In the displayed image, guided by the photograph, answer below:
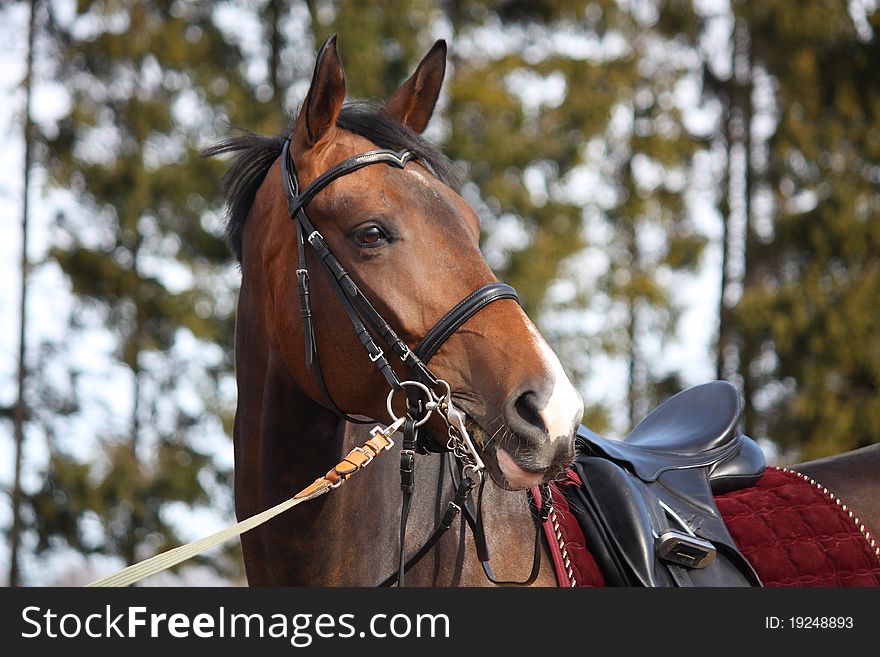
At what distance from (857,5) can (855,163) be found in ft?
7.44

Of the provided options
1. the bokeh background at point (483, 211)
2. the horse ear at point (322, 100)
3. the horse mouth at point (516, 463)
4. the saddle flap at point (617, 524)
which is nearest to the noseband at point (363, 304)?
the horse ear at point (322, 100)

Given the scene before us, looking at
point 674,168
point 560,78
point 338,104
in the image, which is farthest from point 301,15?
point 338,104

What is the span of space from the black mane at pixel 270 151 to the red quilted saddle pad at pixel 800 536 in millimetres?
1145

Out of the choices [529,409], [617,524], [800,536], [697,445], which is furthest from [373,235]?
[800,536]

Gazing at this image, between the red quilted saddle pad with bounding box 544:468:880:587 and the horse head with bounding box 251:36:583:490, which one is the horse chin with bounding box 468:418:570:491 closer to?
the horse head with bounding box 251:36:583:490

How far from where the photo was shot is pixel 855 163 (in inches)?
516

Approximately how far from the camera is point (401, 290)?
8.42 ft

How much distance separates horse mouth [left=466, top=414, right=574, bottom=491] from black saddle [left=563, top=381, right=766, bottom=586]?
52 centimetres

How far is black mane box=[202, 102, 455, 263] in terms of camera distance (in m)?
2.87

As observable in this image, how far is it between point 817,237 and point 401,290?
37.9 feet

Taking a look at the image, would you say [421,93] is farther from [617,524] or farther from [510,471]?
[617,524]

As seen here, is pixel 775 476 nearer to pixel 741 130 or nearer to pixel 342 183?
pixel 342 183

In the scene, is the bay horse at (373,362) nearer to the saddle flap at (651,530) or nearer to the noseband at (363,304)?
the noseband at (363,304)

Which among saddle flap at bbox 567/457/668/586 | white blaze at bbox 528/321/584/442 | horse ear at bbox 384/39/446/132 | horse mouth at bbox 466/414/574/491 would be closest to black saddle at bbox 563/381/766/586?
saddle flap at bbox 567/457/668/586
